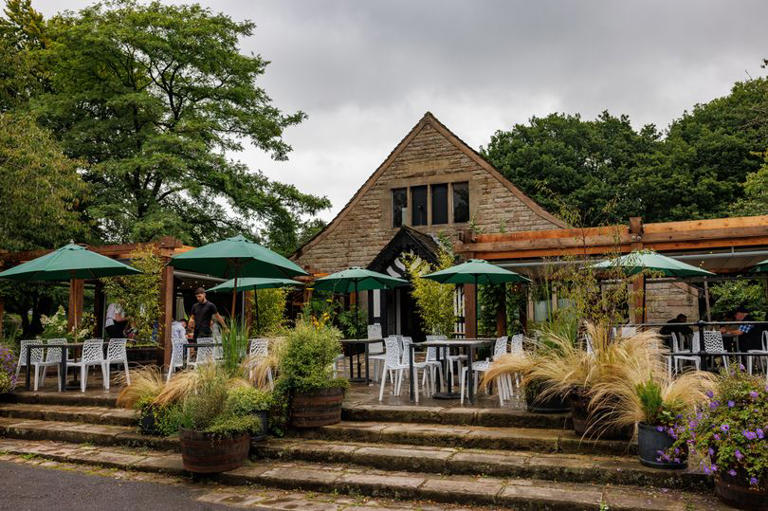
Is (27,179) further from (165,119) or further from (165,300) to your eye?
(165,119)

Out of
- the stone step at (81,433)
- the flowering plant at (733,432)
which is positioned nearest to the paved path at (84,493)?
the stone step at (81,433)

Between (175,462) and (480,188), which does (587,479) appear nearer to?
(175,462)

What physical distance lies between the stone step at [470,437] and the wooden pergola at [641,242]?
4111 millimetres

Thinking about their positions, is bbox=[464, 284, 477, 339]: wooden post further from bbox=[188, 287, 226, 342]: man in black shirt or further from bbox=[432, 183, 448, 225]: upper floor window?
bbox=[432, 183, 448, 225]: upper floor window

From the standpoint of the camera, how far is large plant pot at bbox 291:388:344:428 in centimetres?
668

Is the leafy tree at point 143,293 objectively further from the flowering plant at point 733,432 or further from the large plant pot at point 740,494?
the large plant pot at point 740,494

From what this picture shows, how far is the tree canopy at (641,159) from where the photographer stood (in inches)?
1005

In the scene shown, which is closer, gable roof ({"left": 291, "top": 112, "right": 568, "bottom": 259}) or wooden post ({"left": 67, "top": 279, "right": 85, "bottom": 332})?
wooden post ({"left": 67, "top": 279, "right": 85, "bottom": 332})

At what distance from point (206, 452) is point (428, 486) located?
6.93 ft

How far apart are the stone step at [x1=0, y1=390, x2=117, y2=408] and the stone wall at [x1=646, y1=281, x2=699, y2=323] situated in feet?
41.3

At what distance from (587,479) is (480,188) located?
1297 centimetres

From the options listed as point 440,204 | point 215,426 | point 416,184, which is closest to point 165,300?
point 215,426

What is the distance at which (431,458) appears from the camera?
5625mm

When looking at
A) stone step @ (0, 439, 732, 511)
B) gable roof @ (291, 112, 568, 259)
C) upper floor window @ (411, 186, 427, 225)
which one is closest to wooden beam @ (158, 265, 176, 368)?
stone step @ (0, 439, 732, 511)
